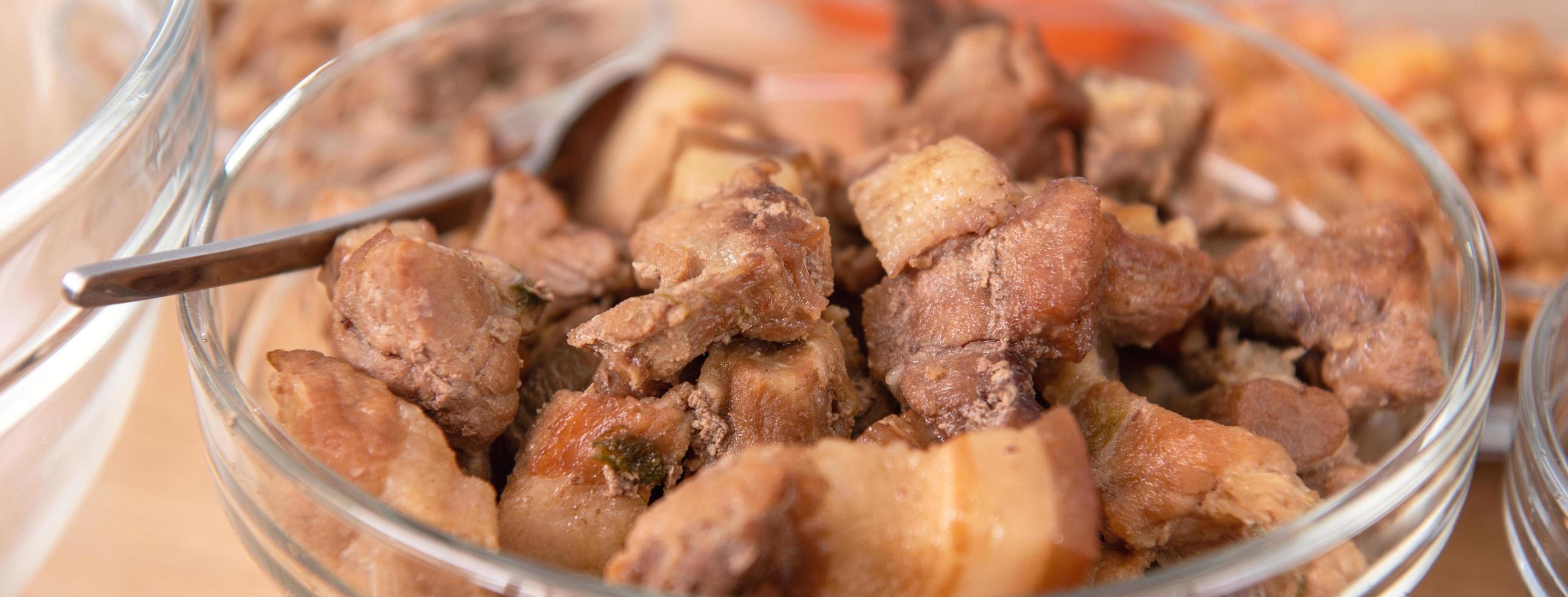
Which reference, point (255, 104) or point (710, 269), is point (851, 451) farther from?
point (255, 104)

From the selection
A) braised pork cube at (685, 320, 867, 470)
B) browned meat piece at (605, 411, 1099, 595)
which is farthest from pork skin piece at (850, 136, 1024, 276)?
browned meat piece at (605, 411, 1099, 595)

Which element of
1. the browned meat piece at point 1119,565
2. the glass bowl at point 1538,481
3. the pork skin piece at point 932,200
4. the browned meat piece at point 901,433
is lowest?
the glass bowl at point 1538,481

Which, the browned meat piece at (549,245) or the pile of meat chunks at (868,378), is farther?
the browned meat piece at (549,245)

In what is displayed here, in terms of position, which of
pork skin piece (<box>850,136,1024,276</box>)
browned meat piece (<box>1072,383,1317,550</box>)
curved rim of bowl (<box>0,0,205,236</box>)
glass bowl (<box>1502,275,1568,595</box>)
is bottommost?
glass bowl (<box>1502,275,1568,595</box>)

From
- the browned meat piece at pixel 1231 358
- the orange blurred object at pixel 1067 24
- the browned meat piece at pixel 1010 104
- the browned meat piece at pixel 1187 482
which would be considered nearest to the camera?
the browned meat piece at pixel 1187 482

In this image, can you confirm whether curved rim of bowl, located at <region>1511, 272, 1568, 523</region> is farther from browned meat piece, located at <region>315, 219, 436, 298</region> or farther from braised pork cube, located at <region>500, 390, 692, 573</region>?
browned meat piece, located at <region>315, 219, 436, 298</region>

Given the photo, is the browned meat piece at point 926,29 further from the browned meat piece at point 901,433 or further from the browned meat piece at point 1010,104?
the browned meat piece at point 901,433

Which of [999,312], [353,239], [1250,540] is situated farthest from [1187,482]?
[353,239]

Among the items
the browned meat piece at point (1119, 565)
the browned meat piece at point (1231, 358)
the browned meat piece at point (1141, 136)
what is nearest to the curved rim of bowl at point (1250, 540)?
the browned meat piece at point (1119, 565)

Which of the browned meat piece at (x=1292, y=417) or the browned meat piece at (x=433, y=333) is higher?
the browned meat piece at (x=433, y=333)
